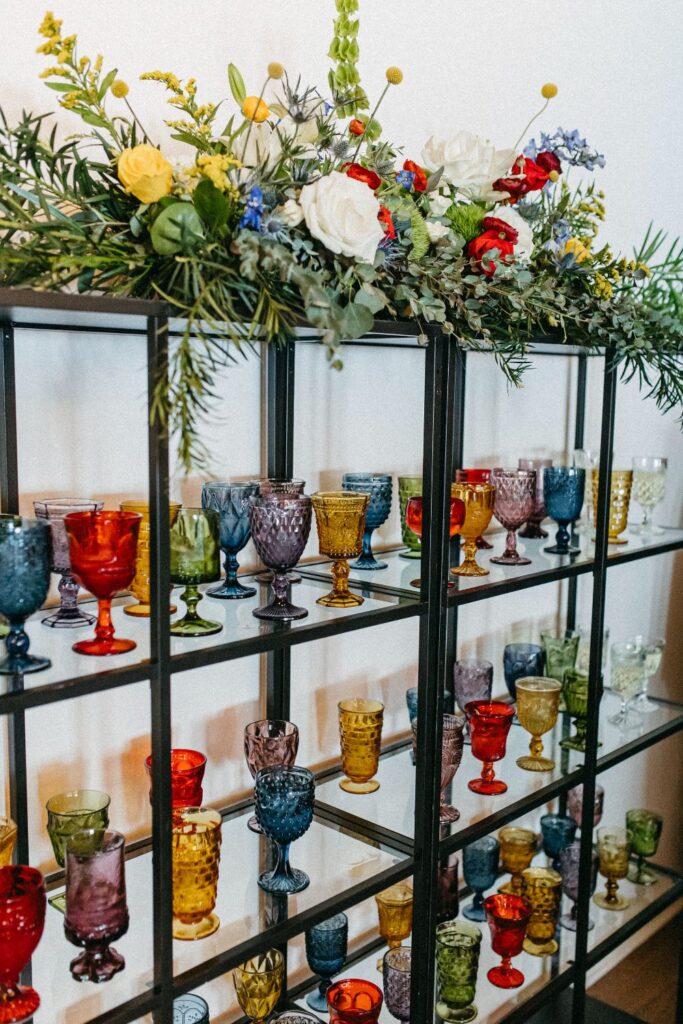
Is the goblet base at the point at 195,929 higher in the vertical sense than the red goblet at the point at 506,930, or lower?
higher

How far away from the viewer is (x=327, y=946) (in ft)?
5.75

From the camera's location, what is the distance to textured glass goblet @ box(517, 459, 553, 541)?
2.05 m

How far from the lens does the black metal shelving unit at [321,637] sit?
1.12 metres

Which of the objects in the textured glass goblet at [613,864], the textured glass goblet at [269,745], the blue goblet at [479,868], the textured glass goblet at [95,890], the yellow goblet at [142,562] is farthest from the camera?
the textured glass goblet at [613,864]

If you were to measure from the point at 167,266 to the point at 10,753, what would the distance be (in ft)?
2.31

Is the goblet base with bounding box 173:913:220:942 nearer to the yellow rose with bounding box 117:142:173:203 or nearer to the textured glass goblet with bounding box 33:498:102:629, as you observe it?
the textured glass goblet with bounding box 33:498:102:629

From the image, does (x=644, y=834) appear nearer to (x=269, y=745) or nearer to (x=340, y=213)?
(x=269, y=745)

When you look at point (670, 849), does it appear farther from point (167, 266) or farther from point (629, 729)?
point (167, 266)

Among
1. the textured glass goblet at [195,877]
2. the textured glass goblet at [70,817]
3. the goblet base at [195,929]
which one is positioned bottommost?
the goblet base at [195,929]

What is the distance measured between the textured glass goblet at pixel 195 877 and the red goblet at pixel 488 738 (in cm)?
68

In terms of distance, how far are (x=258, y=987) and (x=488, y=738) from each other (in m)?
0.62

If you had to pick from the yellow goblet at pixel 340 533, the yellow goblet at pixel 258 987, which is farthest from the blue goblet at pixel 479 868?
the yellow goblet at pixel 340 533

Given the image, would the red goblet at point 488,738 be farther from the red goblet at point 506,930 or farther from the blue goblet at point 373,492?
the blue goblet at point 373,492

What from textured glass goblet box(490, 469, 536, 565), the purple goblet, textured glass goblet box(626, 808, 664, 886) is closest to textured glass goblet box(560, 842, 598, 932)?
textured glass goblet box(626, 808, 664, 886)
